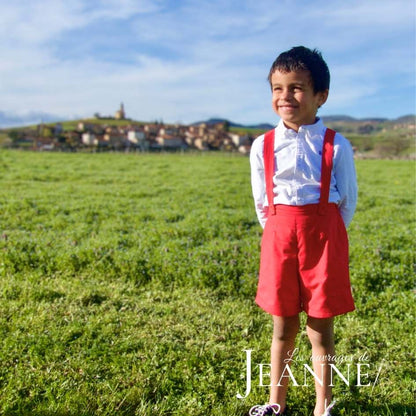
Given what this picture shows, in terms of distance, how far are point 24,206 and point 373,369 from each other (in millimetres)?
10349

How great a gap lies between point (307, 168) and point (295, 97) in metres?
0.58

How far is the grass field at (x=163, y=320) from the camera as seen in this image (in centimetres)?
375

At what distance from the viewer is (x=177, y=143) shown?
79938 mm

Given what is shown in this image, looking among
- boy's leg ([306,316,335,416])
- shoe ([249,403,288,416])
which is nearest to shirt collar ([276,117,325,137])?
boy's leg ([306,316,335,416])

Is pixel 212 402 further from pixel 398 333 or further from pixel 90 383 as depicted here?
pixel 398 333

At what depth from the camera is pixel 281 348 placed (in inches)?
137

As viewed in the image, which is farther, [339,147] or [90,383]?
[90,383]

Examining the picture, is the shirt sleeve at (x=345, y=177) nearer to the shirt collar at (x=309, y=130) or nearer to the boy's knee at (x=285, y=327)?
the shirt collar at (x=309, y=130)

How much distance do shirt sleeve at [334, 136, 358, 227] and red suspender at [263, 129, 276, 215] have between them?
52cm

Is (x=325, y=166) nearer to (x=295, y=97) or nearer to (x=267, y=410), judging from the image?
(x=295, y=97)

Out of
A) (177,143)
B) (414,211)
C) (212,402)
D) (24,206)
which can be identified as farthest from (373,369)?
(177,143)

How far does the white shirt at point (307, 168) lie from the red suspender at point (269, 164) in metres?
0.04

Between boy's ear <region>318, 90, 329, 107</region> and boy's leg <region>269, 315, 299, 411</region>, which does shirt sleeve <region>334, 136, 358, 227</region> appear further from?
A: boy's leg <region>269, 315, 299, 411</region>

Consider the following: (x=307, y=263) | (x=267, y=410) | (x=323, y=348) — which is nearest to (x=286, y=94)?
(x=307, y=263)
